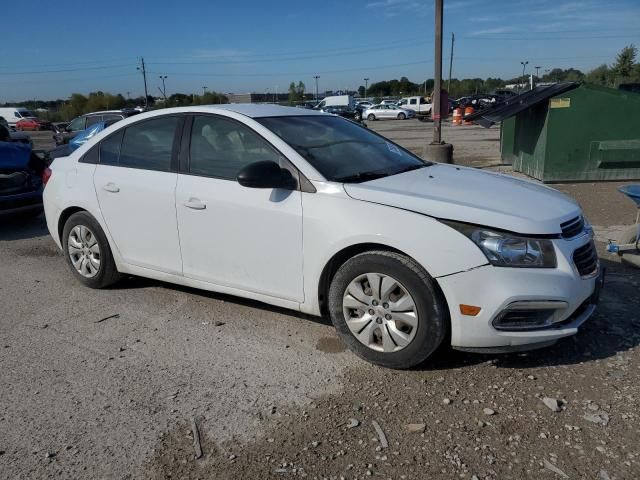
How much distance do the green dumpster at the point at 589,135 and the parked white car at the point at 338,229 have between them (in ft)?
20.2

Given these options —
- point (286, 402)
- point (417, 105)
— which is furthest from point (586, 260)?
point (417, 105)

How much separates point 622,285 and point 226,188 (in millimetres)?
3503

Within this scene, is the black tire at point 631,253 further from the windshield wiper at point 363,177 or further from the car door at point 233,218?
the car door at point 233,218

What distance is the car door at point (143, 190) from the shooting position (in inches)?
166

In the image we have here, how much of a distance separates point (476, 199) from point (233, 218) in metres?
1.65

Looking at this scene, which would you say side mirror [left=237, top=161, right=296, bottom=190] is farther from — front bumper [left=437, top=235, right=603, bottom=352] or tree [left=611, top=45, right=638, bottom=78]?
tree [left=611, top=45, right=638, bottom=78]

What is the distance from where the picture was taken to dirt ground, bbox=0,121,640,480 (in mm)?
2572

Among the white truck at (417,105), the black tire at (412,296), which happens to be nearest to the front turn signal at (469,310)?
the black tire at (412,296)

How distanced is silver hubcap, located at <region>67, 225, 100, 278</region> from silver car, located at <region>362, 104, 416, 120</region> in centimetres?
4393

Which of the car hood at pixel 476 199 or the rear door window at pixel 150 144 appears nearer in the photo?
the car hood at pixel 476 199

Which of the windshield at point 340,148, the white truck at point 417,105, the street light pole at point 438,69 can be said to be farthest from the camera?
the white truck at point 417,105

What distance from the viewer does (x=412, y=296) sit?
316cm

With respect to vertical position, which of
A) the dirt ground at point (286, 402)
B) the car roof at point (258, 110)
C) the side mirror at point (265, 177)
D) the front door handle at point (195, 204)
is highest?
the car roof at point (258, 110)

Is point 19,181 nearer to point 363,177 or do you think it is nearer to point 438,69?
point 363,177
